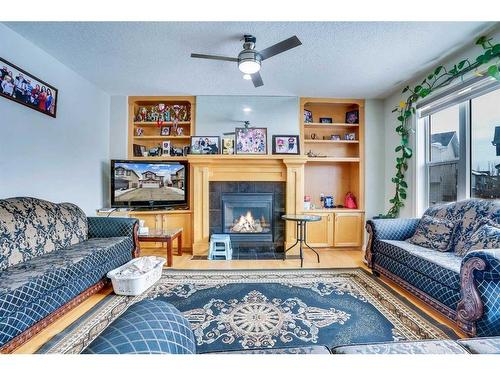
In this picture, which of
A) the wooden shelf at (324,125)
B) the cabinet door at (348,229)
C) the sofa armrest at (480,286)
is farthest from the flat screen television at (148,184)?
the sofa armrest at (480,286)

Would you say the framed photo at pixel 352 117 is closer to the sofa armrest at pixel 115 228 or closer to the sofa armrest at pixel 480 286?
the sofa armrest at pixel 480 286

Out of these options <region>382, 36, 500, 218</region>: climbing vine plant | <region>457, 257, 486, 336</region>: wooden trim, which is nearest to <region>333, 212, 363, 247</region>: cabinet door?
<region>382, 36, 500, 218</region>: climbing vine plant

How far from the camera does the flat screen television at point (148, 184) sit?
3.48 meters

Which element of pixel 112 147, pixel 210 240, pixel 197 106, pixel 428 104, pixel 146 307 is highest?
pixel 197 106

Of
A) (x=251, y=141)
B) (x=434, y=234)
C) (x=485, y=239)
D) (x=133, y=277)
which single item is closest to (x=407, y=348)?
(x=485, y=239)

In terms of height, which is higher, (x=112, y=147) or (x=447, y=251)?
(x=112, y=147)

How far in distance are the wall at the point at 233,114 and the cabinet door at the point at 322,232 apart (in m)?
1.47

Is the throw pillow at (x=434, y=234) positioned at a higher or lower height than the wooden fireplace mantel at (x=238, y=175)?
lower

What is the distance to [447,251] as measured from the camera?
211cm

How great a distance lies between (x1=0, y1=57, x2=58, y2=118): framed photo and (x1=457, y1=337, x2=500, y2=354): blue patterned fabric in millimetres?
3450

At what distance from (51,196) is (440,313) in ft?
12.8

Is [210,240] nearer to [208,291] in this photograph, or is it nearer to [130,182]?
[208,291]

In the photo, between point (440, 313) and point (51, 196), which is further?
point (51, 196)
